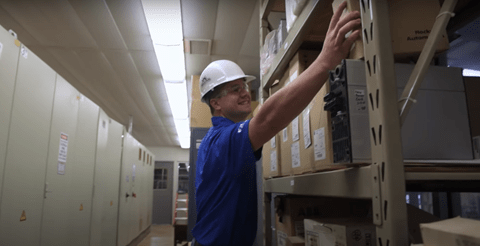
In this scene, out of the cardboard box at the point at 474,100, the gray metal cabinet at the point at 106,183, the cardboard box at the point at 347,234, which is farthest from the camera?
the gray metal cabinet at the point at 106,183

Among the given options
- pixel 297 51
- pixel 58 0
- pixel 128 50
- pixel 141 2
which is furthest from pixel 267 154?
pixel 128 50

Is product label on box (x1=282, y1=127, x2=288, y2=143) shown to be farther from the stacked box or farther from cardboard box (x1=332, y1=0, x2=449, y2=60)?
cardboard box (x1=332, y1=0, x2=449, y2=60)

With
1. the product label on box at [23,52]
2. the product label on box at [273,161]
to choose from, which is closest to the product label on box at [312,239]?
the product label on box at [273,161]

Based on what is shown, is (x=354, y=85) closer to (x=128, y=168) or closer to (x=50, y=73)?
(x=50, y=73)

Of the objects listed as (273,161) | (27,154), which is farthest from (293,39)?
(27,154)

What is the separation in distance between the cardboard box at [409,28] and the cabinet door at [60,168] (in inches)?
96.5

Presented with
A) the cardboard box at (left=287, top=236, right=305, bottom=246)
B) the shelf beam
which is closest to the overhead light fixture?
the shelf beam

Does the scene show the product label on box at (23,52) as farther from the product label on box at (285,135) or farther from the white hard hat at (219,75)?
the product label on box at (285,135)

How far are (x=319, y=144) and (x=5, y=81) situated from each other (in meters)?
1.86

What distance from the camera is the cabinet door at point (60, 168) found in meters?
2.42

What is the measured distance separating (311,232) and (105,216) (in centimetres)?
374

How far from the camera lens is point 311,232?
1173 millimetres

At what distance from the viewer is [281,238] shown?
1629mm

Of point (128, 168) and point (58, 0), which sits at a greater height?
point (58, 0)
